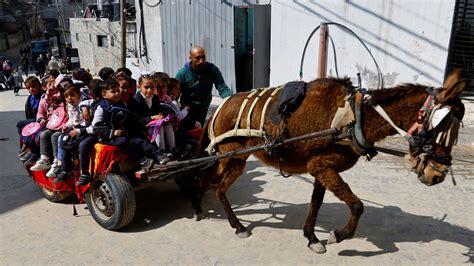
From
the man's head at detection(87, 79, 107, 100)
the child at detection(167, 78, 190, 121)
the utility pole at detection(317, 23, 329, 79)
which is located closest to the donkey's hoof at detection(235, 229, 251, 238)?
the child at detection(167, 78, 190, 121)

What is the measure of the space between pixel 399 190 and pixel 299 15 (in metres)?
5.60

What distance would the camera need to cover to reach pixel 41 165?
431 centimetres

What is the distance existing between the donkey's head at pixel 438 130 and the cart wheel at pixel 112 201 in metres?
2.53

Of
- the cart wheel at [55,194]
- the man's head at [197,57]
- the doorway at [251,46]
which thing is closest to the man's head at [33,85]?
the cart wheel at [55,194]

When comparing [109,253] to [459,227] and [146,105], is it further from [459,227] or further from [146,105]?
[459,227]

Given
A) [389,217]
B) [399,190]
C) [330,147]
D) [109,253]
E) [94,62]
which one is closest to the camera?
[330,147]

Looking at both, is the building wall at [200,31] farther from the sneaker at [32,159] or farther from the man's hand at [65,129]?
the man's hand at [65,129]

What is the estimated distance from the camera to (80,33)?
22.6 metres

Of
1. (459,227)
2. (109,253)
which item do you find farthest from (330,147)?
(109,253)

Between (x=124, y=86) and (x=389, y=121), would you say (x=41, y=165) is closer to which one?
(x=124, y=86)

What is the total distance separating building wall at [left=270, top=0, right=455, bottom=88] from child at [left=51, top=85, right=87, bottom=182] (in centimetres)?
630

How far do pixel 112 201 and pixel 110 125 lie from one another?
74 cm

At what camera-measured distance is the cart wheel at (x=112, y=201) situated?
3688 millimetres

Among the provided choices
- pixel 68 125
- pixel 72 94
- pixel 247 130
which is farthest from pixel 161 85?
pixel 247 130
